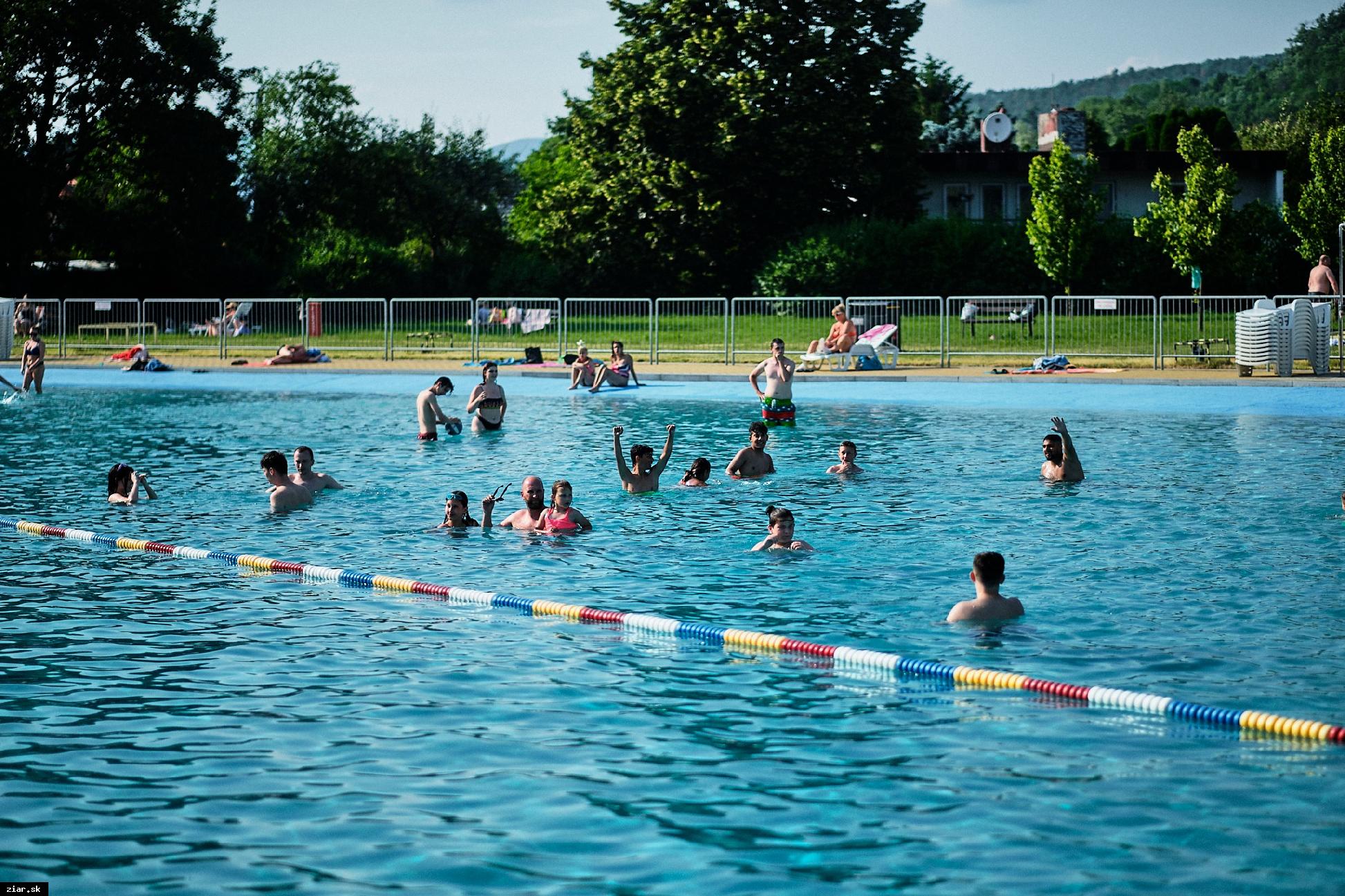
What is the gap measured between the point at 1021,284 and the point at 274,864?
4651 cm

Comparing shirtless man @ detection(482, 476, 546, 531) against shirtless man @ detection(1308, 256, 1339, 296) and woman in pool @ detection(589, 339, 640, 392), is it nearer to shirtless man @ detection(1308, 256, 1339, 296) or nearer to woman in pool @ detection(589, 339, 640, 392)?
woman in pool @ detection(589, 339, 640, 392)

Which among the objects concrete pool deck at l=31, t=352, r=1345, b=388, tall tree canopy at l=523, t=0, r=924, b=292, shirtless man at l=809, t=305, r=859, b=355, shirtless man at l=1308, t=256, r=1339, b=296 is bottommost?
concrete pool deck at l=31, t=352, r=1345, b=388

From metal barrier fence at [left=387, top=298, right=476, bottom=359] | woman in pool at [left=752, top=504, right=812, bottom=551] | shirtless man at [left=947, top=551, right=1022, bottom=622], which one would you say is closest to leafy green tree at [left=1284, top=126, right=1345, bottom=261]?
metal barrier fence at [left=387, top=298, right=476, bottom=359]

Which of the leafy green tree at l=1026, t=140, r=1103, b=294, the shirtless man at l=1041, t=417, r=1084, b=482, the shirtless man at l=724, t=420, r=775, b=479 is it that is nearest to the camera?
the shirtless man at l=1041, t=417, r=1084, b=482

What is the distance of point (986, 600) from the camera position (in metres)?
11.4

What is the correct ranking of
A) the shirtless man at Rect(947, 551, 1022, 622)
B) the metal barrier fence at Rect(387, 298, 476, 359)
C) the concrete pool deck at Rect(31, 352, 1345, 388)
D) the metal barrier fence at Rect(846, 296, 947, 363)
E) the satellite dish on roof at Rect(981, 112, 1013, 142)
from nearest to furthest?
the shirtless man at Rect(947, 551, 1022, 622), the concrete pool deck at Rect(31, 352, 1345, 388), the metal barrier fence at Rect(846, 296, 947, 363), the metal barrier fence at Rect(387, 298, 476, 359), the satellite dish on roof at Rect(981, 112, 1013, 142)

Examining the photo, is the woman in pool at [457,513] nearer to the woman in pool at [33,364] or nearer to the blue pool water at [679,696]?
the blue pool water at [679,696]

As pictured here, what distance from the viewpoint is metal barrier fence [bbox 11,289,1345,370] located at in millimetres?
34500

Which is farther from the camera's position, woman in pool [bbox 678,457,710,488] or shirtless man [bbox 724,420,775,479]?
shirtless man [bbox 724,420,775,479]

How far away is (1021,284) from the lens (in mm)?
50719

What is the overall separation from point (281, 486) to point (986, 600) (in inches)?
351

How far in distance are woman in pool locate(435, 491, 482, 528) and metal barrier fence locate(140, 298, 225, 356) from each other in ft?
94.7

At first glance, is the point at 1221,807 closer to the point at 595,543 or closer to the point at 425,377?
the point at 595,543

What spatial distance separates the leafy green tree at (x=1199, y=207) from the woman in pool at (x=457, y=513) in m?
27.7
